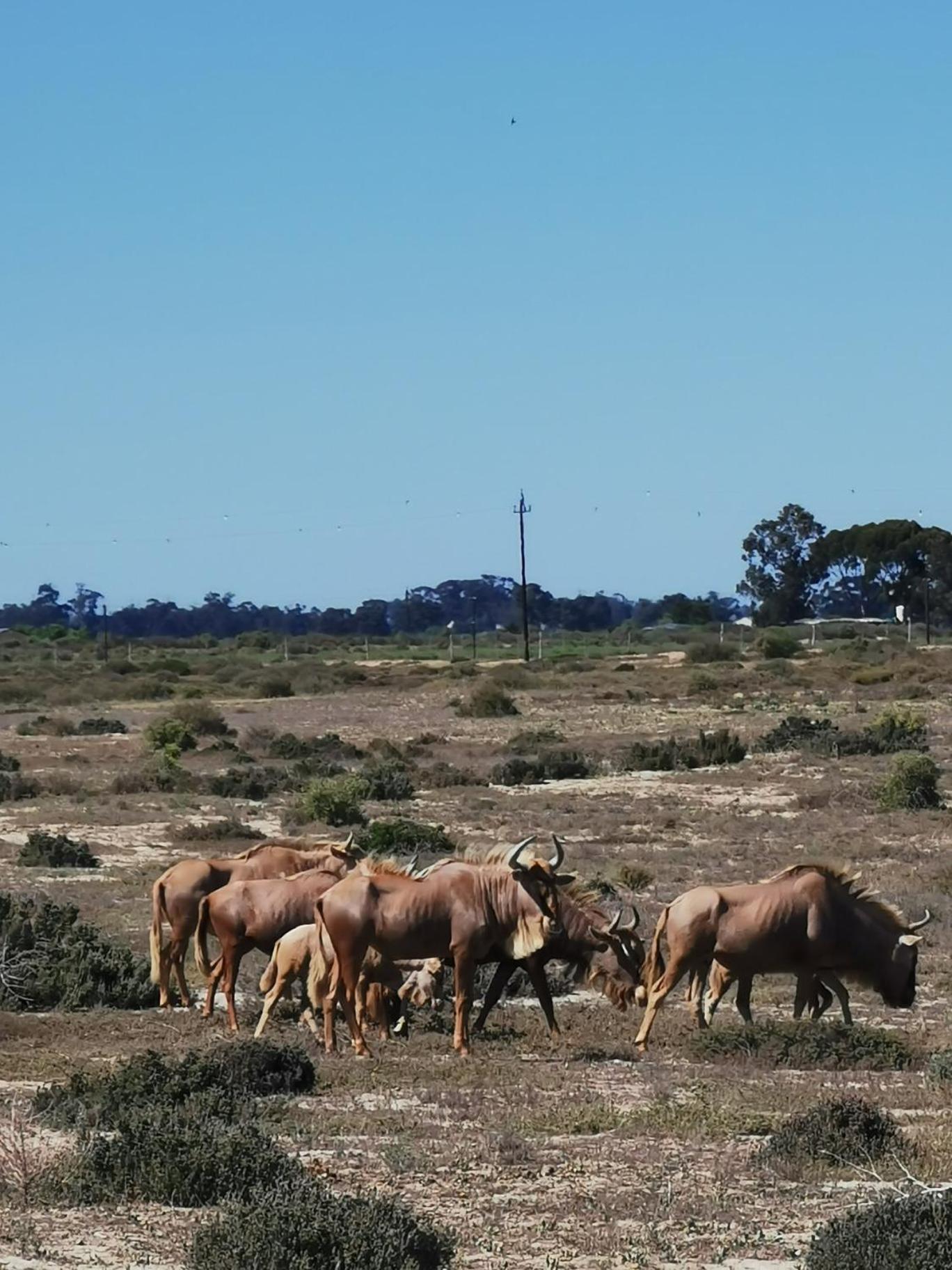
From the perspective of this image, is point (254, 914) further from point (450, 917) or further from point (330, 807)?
point (330, 807)

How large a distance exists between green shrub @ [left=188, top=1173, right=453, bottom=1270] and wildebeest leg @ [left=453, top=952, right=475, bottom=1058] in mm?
5451

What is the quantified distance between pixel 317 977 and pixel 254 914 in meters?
1.18

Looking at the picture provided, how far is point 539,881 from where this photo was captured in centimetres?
1444

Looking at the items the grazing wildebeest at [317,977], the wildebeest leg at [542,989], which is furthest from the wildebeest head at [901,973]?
the grazing wildebeest at [317,977]

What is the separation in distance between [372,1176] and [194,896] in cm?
661

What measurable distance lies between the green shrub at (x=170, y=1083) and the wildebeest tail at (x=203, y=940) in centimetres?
284

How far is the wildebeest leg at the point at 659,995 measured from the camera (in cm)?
1409

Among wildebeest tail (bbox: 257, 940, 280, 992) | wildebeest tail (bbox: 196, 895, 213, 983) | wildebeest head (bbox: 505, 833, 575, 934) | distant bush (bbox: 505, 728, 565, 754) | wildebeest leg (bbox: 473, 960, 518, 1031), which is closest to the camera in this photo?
wildebeest head (bbox: 505, 833, 575, 934)

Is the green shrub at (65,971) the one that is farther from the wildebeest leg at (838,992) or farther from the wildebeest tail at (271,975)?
the wildebeest leg at (838,992)

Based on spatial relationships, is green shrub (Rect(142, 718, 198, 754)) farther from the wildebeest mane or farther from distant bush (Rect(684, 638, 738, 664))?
distant bush (Rect(684, 638, 738, 664))

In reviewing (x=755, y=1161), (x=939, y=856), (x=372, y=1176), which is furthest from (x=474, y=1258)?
(x=939, y=856)

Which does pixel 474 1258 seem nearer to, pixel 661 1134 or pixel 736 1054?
pixel 661 1134

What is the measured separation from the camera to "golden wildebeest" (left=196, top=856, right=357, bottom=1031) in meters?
15.3

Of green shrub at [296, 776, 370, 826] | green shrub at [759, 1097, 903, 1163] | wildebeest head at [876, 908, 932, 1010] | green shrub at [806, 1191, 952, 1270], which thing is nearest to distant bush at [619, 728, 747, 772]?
green shrub at [296, 776, 370, 826]
